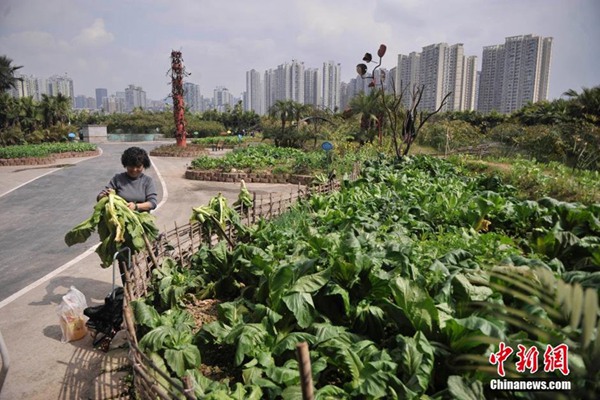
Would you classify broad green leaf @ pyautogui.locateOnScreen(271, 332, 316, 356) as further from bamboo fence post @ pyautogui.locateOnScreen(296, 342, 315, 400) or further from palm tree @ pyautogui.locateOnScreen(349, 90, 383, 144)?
palm tree @ pyautogui.locateOnScreen(349, 90, 383, 144)

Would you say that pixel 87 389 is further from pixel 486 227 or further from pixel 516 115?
pixel 516 115

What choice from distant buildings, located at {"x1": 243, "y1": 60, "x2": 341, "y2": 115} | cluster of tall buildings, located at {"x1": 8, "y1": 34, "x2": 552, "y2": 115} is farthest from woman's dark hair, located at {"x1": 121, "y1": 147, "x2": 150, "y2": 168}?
distant buildings, located at {"x1": 243, "y1": 60, "x2": 341, "y2": 115}

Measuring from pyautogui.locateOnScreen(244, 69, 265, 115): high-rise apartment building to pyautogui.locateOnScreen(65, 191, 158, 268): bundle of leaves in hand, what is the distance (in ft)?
349

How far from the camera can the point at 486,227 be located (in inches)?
202

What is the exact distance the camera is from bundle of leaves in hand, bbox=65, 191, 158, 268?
3.46 m

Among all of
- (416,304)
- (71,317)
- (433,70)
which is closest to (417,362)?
(416,304)

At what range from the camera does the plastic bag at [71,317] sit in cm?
355

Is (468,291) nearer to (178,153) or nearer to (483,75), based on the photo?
(178,153)

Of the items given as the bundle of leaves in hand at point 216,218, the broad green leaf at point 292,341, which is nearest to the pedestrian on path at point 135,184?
the bundle of leaves in hand at point 216,218

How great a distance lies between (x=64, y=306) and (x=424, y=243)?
3.25 metres

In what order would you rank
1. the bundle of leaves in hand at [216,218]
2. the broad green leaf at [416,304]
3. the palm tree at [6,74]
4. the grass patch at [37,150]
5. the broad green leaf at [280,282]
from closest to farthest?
the broad green leaf at [416,304]
the broad green leaf at [280,282]
the bundle of leaves in hand at [216,218]
the grass patch at [37,150]
the palm tree at [6,74]

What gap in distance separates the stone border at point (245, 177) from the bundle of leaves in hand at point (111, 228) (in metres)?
10.5

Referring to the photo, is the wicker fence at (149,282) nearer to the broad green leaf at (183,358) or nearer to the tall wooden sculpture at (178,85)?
the broad green leaf at (183,358)

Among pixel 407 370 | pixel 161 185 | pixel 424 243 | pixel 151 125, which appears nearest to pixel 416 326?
pixel 407 370
